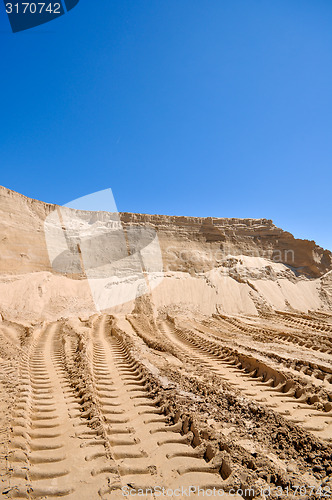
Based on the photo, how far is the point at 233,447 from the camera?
2.64m

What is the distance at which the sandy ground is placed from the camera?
7.30ft

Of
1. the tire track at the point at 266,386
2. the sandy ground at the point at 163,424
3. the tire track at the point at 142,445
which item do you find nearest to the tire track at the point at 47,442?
the sandy ground at the point at 163,424

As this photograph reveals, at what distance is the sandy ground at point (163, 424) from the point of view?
Result: 2227 millimetres

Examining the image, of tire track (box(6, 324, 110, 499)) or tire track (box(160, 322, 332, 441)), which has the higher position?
tire track (box(6, 324, 110, 499))

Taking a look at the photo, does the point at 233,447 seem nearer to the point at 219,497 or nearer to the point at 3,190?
the point at 219,497

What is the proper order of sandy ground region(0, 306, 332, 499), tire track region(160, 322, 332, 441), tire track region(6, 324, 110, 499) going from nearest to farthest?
tire track region(6, 324, 110, 499), sandy ground region(0, 306, 332, 499), tire track region(160, 322, 332, 441)

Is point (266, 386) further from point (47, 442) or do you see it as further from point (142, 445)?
point (47, 442)

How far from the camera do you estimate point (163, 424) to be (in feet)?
10.4

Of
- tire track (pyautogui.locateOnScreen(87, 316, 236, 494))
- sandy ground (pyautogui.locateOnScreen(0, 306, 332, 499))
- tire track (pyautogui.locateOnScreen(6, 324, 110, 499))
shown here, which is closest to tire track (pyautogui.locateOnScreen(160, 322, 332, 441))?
sandy ground (pyautogui.locateOnScreen(0, 306, 332, 499))

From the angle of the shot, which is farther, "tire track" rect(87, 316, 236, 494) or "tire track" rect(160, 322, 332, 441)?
"tire track" rect(160, 322, 332, 441)

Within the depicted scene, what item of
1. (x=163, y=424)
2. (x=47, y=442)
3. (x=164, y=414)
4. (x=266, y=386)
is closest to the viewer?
(x=47, y=442)

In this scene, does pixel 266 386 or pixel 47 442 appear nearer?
pixel 47 442

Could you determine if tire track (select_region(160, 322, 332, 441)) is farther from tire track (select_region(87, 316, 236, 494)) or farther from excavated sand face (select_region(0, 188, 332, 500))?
tire track (select_region(87, 316, 236, 494))

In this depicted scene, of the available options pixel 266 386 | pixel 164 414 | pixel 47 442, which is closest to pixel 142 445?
pixel 164 414
